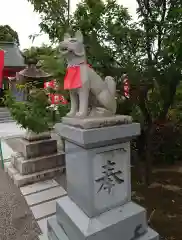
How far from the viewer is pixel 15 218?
122 inches

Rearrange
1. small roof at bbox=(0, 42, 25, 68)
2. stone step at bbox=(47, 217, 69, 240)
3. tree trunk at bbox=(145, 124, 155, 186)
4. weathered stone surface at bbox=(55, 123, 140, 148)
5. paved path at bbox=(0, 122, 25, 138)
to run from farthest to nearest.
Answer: small roof at bbox=(0, 42, 25, 68)
paved path at bbox=(0, 122, 25, 138)
tree trunk at bbox=(145, 124, 155, 186)
stone step at bbox=(47, 217, 69, 240)
weathered stone surface at bbox=(55, 123, 140, 148)

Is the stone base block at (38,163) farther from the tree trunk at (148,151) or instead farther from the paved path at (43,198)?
the tree trunk at (148,151)

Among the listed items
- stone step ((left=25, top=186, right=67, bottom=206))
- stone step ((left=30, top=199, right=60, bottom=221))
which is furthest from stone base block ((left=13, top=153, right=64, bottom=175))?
stone step ((left=30, top=199, right=60, bottom=221))

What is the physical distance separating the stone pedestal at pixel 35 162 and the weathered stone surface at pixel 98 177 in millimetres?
2163

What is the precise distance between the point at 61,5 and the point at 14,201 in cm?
334

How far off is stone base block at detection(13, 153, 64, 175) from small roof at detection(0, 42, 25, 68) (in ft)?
49.9

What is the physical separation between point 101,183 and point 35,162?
8.38ft

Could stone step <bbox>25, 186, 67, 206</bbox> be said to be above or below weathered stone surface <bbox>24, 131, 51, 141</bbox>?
below

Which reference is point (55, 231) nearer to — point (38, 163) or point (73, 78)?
point (73, 78)

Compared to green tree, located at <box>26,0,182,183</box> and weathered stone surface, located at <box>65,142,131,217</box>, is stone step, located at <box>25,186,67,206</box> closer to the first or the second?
weathered stone surface, located at <box>65,142,131,217</box>

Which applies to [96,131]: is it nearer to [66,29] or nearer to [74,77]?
[74,77]

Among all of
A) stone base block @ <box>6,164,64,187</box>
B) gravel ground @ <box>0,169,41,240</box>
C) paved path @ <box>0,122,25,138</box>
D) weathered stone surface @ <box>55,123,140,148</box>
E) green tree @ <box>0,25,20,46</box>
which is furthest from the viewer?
green tree @ <box>0,25,20,46</box>

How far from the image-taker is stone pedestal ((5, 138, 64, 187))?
416cm

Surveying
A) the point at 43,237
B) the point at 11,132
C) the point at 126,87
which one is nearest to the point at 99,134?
the point at 43,237
